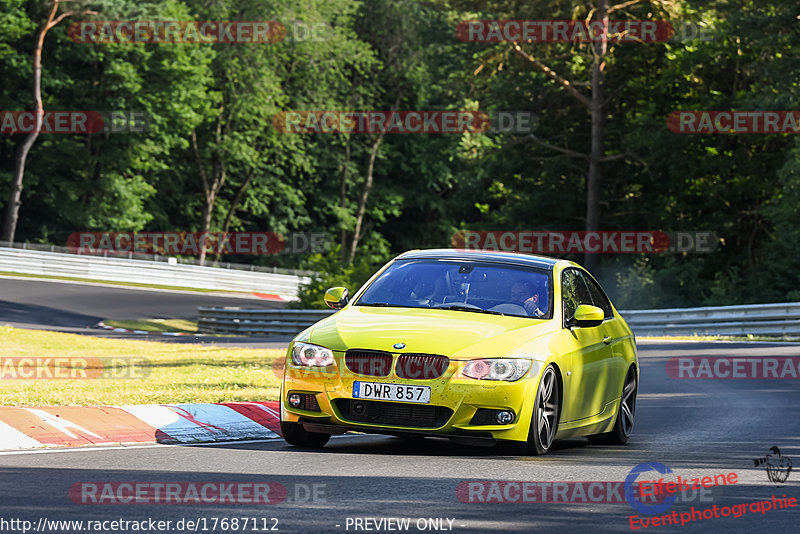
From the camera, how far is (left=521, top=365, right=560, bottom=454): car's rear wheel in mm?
9258

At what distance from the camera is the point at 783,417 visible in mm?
13172

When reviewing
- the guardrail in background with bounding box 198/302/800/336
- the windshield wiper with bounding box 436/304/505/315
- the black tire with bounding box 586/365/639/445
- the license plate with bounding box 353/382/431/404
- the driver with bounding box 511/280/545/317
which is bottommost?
the guardrail in background with bounding box 198/302/800/336

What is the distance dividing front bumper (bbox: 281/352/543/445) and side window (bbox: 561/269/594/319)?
1.37 metres

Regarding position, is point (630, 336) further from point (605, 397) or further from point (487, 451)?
point (487, 451)

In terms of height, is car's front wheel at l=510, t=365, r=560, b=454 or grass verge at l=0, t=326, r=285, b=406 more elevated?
car's front wheel at l=510, t=365, r=560, b=454

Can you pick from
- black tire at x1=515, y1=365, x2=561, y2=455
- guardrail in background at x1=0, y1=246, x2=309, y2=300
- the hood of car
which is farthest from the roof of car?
guardrail in background at x1=0, y1=246, x2=309, y2=300

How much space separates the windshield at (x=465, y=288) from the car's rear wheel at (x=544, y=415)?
2.28 feet

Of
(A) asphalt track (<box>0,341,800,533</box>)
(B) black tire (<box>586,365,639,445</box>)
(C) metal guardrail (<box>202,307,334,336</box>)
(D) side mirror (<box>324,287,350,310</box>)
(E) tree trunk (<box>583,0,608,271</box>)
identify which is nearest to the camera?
(A) asphalt track (<box>0,341,800,533</box>)

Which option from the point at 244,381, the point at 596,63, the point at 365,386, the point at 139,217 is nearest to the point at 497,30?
the point at 596,63

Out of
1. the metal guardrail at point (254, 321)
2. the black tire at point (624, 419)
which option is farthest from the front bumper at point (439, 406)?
the metal guardrail at point (254, 321)

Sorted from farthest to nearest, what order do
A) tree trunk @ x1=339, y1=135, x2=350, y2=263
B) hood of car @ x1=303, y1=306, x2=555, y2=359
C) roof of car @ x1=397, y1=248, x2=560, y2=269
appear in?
tree trunk @ x1=339, y1=135, x2=350, y2=263 → roof of car @ x1=397, y1=248, x2=560, y2=269 → hood of car @ x1=303, y1=306, x2=555, y2=359

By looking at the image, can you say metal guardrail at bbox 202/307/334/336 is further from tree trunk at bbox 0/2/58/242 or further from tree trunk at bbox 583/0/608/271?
tree trunk at bbox 0/2/58/242

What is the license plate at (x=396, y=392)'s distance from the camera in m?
8.91

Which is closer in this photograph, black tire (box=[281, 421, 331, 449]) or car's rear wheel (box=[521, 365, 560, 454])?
car's rear wheel (box=[521, 365, 560, 454])
